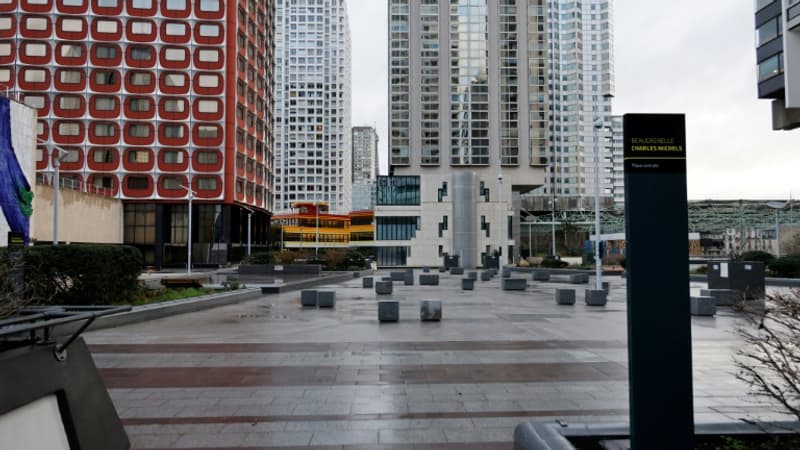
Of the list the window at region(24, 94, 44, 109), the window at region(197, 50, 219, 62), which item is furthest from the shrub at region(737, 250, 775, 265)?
the window at region(24, 94, 44, 109)

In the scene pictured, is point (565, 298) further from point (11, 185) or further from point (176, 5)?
point (176, 5)

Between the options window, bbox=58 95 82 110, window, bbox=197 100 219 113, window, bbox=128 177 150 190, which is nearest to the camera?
window, bbox=58 95 82 110

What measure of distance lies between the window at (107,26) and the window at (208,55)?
9.67 m

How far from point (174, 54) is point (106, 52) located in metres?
7.52

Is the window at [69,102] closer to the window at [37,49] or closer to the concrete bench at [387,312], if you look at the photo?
the window at [37,49]

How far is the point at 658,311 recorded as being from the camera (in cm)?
423

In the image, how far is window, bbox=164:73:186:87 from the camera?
62750 millimetres

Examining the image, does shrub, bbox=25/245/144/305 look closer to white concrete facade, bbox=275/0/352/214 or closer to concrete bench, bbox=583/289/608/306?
concrete bench, bbox=583/289/608/306

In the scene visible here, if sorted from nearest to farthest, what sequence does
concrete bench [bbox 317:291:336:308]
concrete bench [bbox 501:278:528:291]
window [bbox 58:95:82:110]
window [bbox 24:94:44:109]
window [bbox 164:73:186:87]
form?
concrete bench [bbox 317:291:336:308]
concrete bench [bbox 501:278:528:291]
window [bbox 24:94:44:109]
window [bbox 58:95:82:110]
window [bbox 164:73:186:87]


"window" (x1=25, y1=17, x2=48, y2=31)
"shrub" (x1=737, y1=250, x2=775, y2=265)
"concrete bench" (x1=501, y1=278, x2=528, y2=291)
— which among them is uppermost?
"window" (x1=25, y1=17, x2=48, y2=31)

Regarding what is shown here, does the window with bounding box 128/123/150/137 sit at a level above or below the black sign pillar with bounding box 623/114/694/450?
above

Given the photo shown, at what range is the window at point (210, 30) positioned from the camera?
63.3 meters

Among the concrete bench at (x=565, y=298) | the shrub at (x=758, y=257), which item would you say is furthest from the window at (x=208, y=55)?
the shrub at (x=758, y=257)

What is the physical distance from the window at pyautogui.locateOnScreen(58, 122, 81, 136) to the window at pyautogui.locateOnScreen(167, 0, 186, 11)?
17.5 meters
